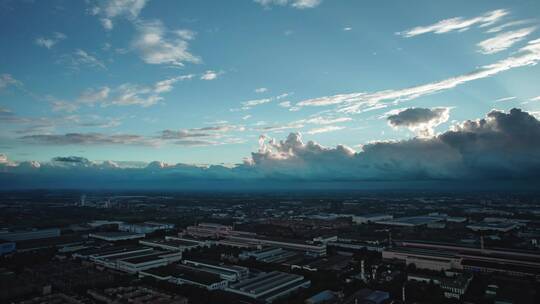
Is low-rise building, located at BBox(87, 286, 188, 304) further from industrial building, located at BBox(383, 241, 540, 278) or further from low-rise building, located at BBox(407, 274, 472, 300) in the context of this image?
industrial building, located at BBox(383, 241, 540, 278)

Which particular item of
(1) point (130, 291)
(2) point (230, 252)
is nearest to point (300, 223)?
(2) point (230, 252)

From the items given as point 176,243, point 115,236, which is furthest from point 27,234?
point 176,243

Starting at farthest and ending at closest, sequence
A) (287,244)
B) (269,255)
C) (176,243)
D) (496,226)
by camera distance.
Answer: (496,226)
(176,243)
(287,244)
(269,255)

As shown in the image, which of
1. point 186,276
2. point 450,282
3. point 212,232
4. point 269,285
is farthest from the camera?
point 212,232

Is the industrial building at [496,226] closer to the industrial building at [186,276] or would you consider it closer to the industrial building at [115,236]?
the industrial building at [186,276]

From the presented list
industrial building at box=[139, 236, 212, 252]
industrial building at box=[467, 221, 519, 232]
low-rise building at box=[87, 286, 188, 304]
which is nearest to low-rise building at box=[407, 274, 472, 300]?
low-rise building at box=[87, 286, 188, 304]

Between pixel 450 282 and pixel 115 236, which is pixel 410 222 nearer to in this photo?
pixel 450 282

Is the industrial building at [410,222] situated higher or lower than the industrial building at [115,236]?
lower

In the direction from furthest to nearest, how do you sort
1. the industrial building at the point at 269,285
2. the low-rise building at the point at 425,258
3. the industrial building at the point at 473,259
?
the low-rise building at the point at 425,258 < the industrial building at the point at 473,259 < the industrial building at the point at 269,285

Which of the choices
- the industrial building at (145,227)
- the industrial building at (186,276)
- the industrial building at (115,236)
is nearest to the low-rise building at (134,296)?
the industrial building at (186,276)
